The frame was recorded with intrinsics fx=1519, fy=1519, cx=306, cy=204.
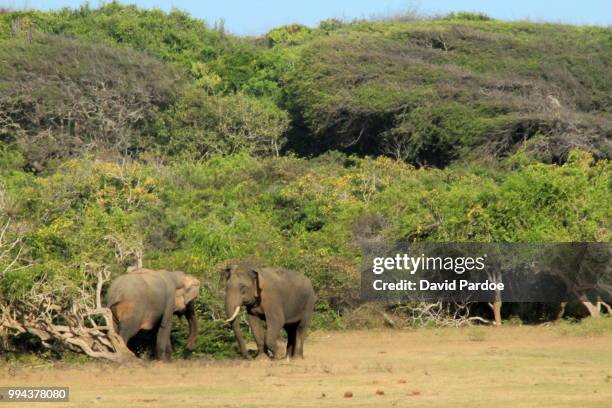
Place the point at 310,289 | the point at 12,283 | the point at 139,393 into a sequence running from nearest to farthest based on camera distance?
the point at 139,393, the point at 12,283, the point at 310,289

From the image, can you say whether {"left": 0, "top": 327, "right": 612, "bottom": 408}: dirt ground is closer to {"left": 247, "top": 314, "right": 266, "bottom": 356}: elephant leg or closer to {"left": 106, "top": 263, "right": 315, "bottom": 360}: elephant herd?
{"left": 247, "top": 314, "right": 266, "bottom": 356}: elephant leg

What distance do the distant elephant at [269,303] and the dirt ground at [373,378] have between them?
47 centimetres

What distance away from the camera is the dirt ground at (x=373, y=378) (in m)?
15.4

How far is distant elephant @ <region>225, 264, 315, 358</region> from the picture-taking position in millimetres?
19953

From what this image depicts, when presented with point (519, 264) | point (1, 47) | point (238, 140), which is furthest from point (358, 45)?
point (519, 264)

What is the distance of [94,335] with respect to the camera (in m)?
19.3

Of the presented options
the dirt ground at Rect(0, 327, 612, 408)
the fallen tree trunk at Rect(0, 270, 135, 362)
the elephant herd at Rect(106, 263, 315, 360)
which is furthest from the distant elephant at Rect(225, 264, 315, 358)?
the fallen tree trunk at Rect(0, 270, 135, 362)

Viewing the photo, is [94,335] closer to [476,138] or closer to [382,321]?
[382,321]

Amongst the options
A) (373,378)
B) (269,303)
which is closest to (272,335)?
(269,303)

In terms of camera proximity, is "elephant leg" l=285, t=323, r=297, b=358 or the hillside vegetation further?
the hillside vegetation

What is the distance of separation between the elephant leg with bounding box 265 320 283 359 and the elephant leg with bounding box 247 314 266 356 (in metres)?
0.09

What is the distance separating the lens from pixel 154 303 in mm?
20078

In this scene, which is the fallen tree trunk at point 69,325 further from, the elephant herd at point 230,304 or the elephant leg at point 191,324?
the elephant leg at point 191,324

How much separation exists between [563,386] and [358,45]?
27.7 metres
